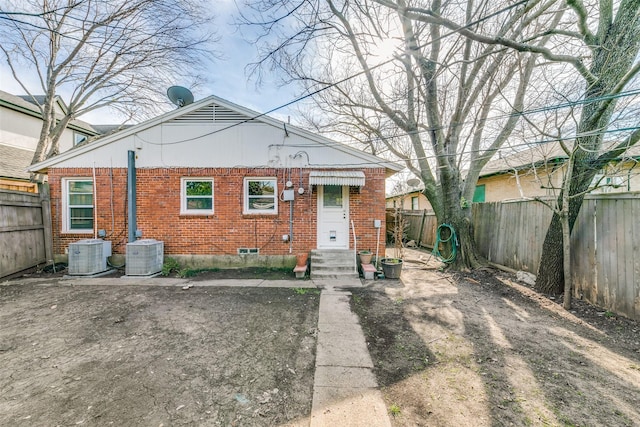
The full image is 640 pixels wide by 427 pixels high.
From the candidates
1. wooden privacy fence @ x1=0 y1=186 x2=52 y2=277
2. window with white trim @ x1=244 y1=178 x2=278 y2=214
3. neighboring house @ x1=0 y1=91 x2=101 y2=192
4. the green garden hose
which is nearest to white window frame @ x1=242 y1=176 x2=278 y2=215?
window with white trim @ x1=244 y1=178 x2=278 y2=214

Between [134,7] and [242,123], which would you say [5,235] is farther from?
[134,7]

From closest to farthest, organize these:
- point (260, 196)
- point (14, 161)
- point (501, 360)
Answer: point (501, 360)
point (260, 196)
point (14, 161)

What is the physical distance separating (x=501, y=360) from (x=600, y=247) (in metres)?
3.31

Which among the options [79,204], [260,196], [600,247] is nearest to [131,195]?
[79,204]

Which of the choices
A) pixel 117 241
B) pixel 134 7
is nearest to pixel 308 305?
pixel 117 241

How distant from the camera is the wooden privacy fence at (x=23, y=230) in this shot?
21.7 feet

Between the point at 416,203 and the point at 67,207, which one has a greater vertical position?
the point at 416,203

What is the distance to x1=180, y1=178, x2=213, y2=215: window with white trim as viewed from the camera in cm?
810

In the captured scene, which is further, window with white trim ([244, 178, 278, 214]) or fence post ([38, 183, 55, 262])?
window with white trim ([244, 178, 278, 214])

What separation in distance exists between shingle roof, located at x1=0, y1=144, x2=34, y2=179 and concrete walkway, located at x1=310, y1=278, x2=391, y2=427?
1512cm

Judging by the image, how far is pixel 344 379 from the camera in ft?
9.32

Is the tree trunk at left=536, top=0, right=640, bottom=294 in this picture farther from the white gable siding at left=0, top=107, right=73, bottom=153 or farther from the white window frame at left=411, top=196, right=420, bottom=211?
the white gable siding at left=0, top=107, right=73, bottom=153

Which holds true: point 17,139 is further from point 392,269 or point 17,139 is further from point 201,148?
point 392,269

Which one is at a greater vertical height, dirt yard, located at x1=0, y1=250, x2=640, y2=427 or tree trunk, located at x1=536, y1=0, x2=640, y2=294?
tree trunk, located at x1=536, y1=0, x2=640, y2=294
